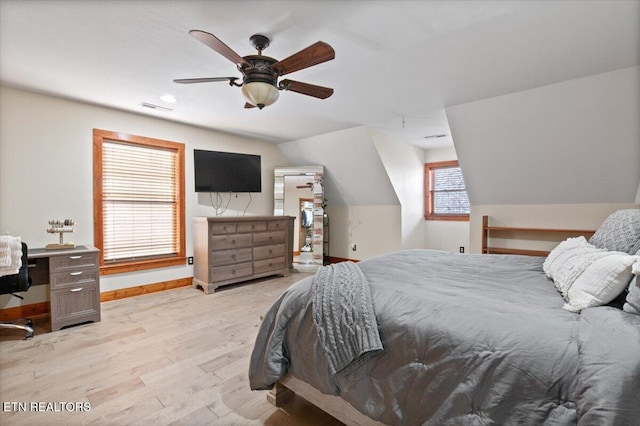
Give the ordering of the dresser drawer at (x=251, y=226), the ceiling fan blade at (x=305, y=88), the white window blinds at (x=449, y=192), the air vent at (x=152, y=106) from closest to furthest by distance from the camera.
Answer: the ceiling fan blade at (x=305, y=88) → the air vent at (x=152, y=106) → the dresser drawer at (x=251, y=226) → the white window blinds at (x=449, y=192)

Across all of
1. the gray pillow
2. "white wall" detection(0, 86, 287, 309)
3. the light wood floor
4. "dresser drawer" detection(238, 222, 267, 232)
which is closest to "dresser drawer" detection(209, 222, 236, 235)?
"dresser drawer" detection(238, 222, 267, 232)

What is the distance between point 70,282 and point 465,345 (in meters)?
3.48

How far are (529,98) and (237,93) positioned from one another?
3.01m

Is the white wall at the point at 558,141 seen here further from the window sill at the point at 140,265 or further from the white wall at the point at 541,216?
the window sill at the point at 140,265

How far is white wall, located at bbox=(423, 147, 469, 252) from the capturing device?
5.45m

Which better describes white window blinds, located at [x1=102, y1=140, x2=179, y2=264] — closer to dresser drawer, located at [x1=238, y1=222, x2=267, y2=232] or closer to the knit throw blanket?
dresser drawer, located at [x1=238, y1=222, x2=267, y2=232]

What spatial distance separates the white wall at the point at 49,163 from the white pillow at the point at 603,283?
4387 mm

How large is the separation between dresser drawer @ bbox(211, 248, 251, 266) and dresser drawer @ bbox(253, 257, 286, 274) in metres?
0.19

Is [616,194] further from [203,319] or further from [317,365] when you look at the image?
[203,319]

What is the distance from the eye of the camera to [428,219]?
234 inches

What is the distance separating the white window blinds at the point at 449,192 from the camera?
18.1 ft

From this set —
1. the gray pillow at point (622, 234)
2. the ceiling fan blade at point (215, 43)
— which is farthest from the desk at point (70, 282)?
the gray pillow at point (622, 234)

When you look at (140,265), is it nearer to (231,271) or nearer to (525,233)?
(231,271)

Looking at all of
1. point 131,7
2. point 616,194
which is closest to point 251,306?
point 131,7
